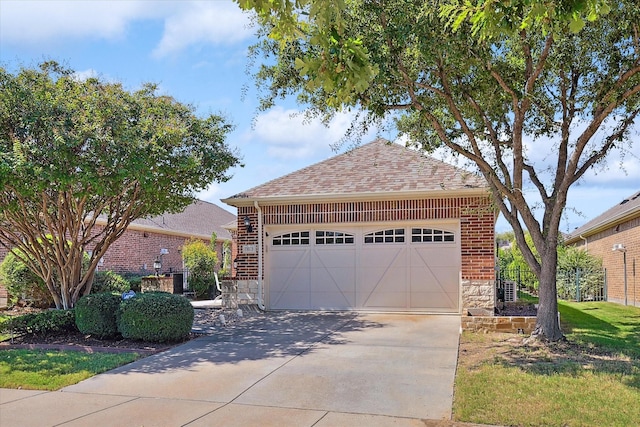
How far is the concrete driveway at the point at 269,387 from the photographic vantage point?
5742 millimetres

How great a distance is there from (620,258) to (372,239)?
9.98 metres

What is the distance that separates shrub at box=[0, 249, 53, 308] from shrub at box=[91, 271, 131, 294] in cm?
122

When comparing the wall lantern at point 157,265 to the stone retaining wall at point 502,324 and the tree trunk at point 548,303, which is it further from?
the tree trunk at point 548,303

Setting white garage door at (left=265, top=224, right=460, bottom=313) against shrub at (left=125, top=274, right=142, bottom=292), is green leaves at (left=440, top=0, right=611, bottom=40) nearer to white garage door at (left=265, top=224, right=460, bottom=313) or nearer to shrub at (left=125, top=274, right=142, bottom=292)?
white garage door at (left=265, top=224, right=460, bottom=313)

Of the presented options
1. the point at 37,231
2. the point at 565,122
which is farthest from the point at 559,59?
the point at 37,231

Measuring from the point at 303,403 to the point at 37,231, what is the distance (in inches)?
319

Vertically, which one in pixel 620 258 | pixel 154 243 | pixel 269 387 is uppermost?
pixel 154 243

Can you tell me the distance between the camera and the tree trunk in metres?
9.38

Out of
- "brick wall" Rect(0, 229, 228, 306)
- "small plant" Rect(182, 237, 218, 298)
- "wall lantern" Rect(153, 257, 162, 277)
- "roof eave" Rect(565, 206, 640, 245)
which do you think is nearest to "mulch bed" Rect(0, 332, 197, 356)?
"small plant" Rect(182, 237, 218, 298)

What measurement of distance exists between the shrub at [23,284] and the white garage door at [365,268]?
6138 mm

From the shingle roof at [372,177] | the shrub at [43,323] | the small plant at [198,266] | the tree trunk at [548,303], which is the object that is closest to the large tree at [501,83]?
the tree trunk at [548,303]

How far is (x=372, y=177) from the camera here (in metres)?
14.8

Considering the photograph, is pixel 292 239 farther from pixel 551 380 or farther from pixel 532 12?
pixel 532 12

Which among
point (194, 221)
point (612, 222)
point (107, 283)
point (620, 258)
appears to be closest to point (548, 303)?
point (620, 258)
